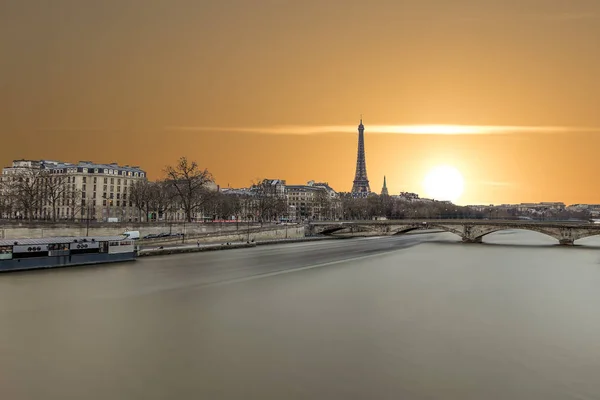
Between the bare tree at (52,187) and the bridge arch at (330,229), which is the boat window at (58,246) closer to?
the bare tree at (52,187)

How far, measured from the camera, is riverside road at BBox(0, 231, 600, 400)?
14188 millimetres

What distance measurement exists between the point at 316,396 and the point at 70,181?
102 m

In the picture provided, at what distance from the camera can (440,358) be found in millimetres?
16766

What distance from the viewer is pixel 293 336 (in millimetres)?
19125

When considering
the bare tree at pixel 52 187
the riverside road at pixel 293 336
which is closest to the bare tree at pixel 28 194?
the bare tree at pixel 52 187

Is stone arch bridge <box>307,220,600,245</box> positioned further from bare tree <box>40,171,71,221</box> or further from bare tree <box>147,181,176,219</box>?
bare tree <box>40,171,71,221</box>

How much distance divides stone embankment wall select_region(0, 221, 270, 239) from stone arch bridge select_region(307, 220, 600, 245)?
26091 millimetres

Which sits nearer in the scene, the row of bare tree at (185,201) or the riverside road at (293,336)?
the riverside road at (293,336)

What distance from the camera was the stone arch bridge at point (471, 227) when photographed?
2512 inches

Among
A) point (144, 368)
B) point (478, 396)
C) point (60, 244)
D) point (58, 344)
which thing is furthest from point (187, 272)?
point (478, 396)

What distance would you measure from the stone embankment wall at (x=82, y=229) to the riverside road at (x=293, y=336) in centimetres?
1790

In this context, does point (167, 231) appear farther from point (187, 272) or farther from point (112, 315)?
point (112, 315)

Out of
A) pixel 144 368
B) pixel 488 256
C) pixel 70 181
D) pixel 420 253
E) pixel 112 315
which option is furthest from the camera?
pixel 70 181

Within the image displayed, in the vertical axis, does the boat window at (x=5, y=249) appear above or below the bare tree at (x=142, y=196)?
below
